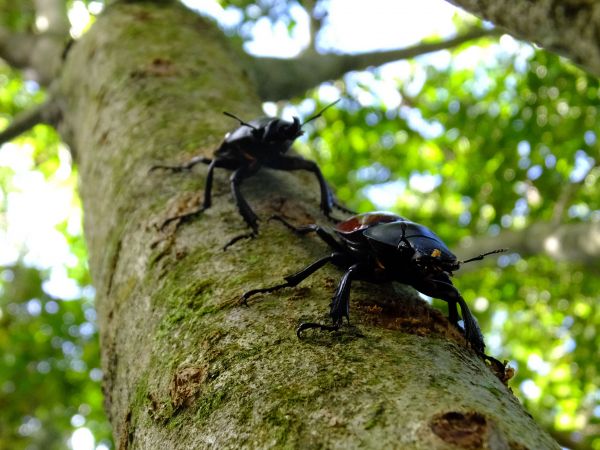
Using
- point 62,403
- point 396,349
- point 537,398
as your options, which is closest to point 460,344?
point 396,349

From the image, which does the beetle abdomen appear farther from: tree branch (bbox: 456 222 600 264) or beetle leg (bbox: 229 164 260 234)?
tree branch (bbox: 456 222 600 264)

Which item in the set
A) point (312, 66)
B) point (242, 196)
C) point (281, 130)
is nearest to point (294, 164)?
point (281, 130)

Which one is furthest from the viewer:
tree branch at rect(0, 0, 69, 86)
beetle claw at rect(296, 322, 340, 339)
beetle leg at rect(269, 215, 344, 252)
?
tree branch at rect(0, 0, 69, 86)

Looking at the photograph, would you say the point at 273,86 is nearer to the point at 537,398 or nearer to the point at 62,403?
the point at 62,403

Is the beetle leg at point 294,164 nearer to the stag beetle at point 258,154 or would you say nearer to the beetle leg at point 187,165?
the stag beetle at point 258,154

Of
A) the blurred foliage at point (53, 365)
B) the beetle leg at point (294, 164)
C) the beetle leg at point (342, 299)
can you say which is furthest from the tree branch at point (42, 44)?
the beetle leg at point (342, 299)

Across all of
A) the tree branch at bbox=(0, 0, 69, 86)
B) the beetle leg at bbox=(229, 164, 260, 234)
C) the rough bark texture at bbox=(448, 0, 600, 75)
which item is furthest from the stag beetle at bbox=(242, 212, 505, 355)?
the tree branch at bbox=(0, 0, 69, 86)

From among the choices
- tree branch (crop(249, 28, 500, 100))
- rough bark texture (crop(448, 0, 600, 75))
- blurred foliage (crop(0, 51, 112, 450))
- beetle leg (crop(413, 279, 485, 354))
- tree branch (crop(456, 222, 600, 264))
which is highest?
rough bark texture (crop(448, 0, 600, 75))
